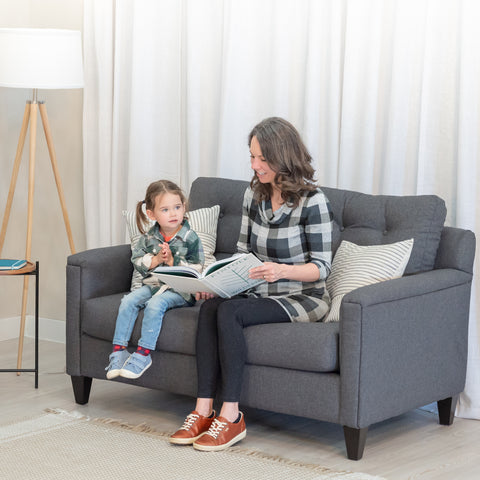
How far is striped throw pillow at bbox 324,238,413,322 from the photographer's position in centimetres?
325

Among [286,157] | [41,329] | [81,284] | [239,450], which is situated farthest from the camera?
[41,329]

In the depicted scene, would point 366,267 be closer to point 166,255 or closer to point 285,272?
point 285,272

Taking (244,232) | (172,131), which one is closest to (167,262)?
(244,232)

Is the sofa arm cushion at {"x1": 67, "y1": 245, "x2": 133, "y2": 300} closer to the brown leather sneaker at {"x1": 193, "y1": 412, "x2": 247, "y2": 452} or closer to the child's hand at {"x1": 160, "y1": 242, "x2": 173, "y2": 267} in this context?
the child's hand at {"x1": 160, "y1": 242, "x2": 173, "y2": 267}

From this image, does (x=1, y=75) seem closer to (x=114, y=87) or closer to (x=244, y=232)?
(x=114, y=87)

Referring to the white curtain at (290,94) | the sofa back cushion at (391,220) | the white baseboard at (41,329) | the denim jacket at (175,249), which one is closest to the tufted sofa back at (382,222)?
the sofa back cushion at (391,220)

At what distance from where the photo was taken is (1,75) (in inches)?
160

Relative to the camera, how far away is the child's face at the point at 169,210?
3.40m

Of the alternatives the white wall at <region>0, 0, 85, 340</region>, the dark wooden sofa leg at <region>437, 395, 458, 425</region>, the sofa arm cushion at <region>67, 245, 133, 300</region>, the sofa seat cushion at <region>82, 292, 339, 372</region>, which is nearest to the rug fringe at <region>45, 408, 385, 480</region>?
the sofa seat cushion at <region>82, 292, 339, 372</region>

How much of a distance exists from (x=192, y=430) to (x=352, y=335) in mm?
661

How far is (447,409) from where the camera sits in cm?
348

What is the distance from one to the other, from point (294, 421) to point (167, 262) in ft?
2.52

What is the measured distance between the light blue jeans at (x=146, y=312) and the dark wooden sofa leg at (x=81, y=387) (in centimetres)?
38

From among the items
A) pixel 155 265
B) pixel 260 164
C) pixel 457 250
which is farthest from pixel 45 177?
pixel 457 250
